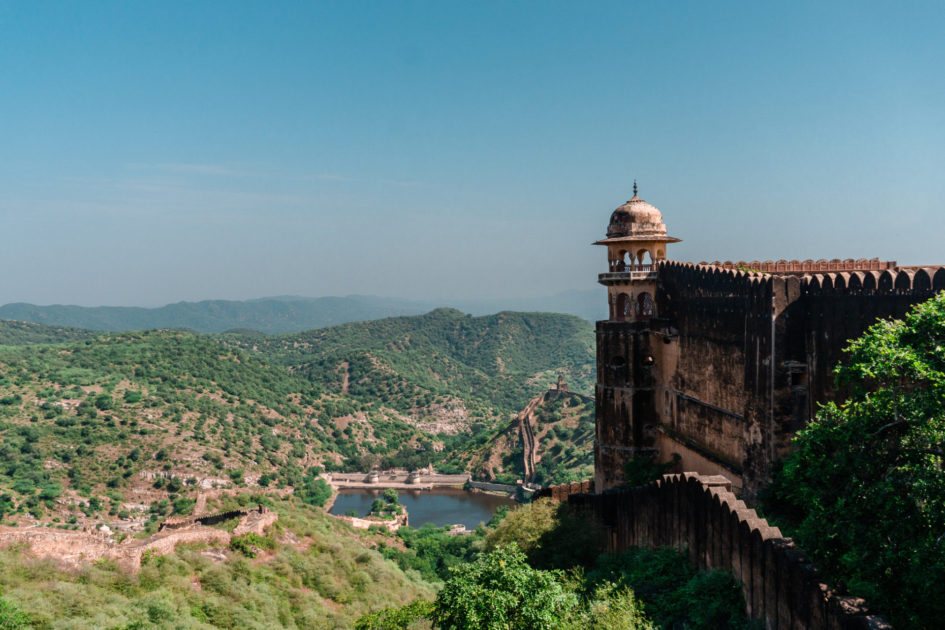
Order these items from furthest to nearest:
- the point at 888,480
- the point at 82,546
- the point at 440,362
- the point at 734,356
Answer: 1. the point at 440,362
2. the point at 82,546
3. the point at 734,356
4. the point at 888,480

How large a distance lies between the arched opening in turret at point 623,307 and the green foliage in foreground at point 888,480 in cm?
1368

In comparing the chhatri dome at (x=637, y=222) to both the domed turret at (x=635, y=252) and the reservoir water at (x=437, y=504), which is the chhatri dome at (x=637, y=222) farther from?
the reservoir water at (x=437, y=504)

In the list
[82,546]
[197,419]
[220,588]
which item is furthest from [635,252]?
[197,419]

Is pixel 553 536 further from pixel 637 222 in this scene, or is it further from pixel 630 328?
pixel 637 222

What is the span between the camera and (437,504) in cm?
9088

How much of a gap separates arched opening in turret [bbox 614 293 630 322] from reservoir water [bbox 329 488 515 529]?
197 feet

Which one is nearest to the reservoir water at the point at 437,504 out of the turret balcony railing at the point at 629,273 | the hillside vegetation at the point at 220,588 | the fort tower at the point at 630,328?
the hillside vegetation at the point at 220,588

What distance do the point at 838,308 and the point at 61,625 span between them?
20.0 m

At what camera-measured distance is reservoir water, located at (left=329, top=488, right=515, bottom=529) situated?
274 ft

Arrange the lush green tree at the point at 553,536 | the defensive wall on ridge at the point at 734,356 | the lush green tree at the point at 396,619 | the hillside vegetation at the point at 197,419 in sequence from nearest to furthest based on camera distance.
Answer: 1. the defensive wall on ridge at the point at 734,356
2. the lush green tree at the point at 553,536
3. the lush green tree at the point at 396,619
4. the hillside vegetation at the point at 197,419

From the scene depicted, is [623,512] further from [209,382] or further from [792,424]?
[209,382]

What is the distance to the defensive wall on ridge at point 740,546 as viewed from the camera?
366 inches

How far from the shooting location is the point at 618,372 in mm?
24156

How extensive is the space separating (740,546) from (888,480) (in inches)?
131
